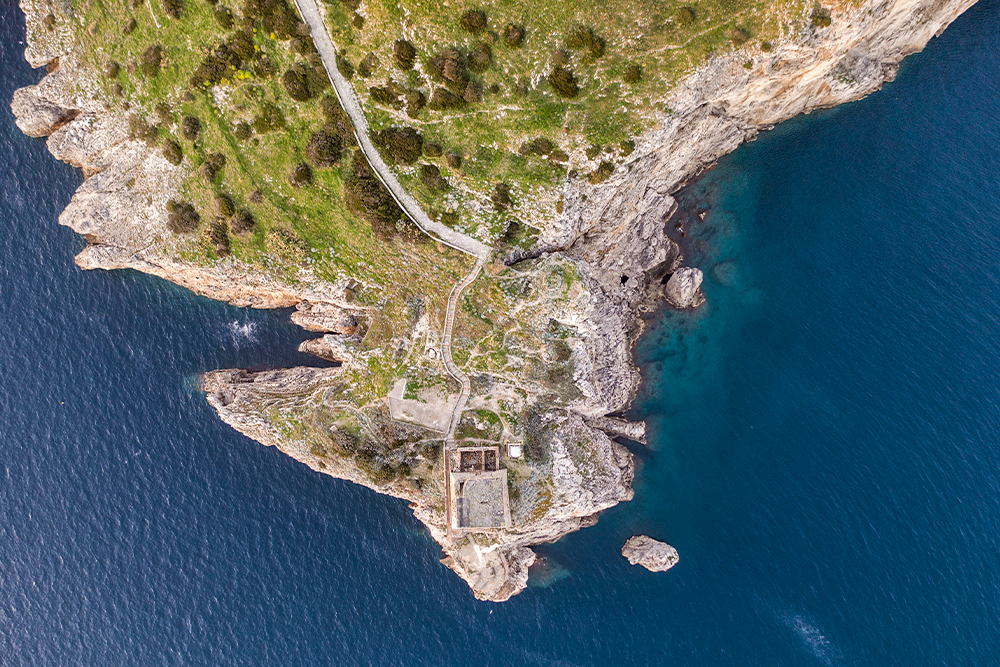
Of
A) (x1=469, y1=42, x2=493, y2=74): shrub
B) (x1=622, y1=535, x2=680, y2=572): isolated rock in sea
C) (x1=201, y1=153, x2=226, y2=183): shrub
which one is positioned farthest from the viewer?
(x1=622, y1=535, x2=680, y2=572): isolated rock in sea

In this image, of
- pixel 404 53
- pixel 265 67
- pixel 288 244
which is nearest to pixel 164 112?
pixel 265 67

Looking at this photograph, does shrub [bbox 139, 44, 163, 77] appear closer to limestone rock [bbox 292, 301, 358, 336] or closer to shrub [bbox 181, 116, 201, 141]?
shrub [bbox 181, 116, 201, 141]

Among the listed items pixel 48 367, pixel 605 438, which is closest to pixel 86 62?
pixel 48 367

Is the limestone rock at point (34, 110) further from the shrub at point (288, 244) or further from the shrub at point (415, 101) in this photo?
the shrub at point (415, 101)

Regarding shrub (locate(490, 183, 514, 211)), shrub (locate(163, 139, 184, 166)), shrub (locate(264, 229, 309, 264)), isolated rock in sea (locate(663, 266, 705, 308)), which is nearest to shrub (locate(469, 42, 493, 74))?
shrub (locate(490, 183, 514, 211))

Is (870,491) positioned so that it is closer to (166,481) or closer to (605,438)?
(605,438)

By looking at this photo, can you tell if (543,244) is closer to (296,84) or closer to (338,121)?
(338,121)

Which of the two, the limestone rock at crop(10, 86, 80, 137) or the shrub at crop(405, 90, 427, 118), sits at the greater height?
the limestone rock at crop(10, 86, 80, 137)
